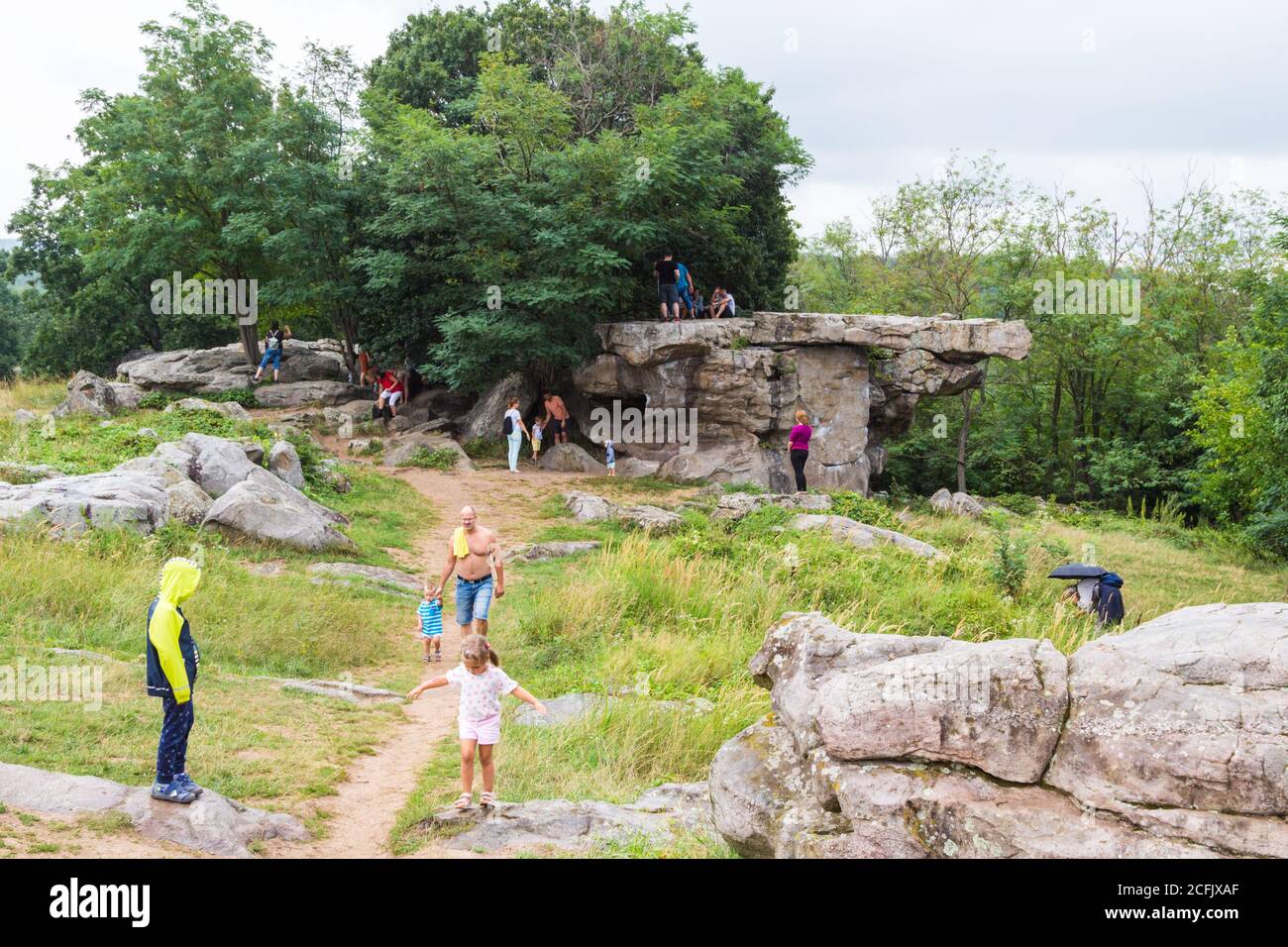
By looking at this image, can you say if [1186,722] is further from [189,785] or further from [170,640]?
[170,640]

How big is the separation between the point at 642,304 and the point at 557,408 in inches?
149

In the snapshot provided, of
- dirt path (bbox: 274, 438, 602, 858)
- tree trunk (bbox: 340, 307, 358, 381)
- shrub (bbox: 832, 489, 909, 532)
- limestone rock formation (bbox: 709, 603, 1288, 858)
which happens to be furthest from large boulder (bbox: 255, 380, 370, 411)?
limestone rock formation (bbox: 709, 603, 1288, 858)

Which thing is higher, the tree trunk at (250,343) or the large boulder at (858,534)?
the tree trunk at (250,343)

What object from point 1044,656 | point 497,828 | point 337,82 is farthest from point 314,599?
point 337,82

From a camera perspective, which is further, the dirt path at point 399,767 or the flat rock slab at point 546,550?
the flat rock slab at point 546,550

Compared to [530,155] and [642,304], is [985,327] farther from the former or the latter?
[530,155]

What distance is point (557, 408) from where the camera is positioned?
82.8 ft

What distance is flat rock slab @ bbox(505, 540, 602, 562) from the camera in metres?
15.9

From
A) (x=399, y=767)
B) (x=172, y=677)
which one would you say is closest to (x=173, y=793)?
(x=172, y=677)

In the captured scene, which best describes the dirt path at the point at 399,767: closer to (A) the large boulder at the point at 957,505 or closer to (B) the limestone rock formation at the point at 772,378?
(B) the limestone rock formation at the point at 772,378

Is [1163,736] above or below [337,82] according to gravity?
below

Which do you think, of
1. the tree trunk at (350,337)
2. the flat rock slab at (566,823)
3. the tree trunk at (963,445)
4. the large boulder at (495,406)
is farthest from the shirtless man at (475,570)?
the tree trunk at (963,445)

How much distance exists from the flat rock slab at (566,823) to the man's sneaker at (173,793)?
1.46 metres

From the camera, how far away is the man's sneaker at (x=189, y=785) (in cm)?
625
